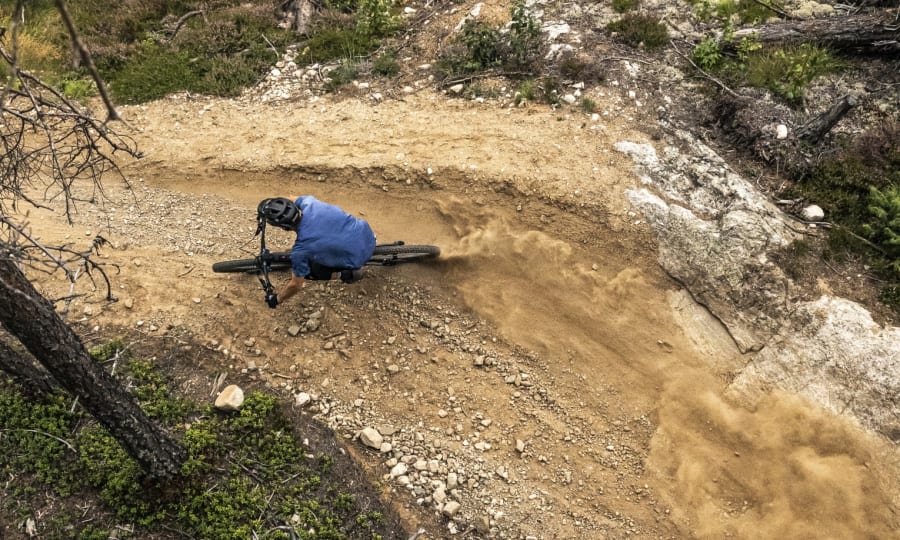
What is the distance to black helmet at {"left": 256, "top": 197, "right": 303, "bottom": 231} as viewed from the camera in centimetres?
643

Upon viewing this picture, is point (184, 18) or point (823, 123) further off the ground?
point (184, 18)

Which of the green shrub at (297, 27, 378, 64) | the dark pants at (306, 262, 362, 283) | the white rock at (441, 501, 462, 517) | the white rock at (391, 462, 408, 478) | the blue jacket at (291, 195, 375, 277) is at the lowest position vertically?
the white rock at (441, 501, 462, 517)

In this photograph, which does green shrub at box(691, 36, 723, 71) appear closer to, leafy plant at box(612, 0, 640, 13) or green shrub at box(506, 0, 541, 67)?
leafy plant at box(612, 0, 640, 13)

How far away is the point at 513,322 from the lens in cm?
809

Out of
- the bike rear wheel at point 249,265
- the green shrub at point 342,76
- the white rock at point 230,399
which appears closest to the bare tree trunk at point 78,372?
the white rock at point 230,399

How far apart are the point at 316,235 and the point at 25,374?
144 inches

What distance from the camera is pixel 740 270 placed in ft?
24.7

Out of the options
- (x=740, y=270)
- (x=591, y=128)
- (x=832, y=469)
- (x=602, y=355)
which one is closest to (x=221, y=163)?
(x=591, y=128)

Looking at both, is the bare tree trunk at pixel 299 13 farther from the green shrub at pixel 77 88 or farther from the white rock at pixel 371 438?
the white rock at pixel 371 438

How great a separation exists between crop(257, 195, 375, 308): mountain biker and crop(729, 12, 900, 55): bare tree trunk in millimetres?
7844

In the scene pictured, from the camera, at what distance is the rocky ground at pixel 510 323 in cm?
662

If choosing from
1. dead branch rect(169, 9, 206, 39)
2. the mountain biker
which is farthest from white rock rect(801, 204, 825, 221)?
dead branch rect(169, 9, 206, 39)

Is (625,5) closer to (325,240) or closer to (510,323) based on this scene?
(510,323)

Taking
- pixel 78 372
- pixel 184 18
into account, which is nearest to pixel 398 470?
pixel 78 372
